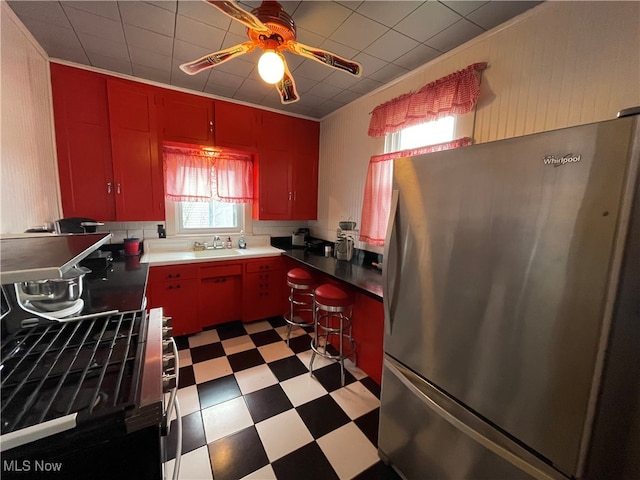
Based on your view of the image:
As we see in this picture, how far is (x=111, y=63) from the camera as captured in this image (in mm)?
2090

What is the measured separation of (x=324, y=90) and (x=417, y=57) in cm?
91

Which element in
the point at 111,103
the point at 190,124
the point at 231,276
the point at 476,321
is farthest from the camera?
the point at 231,276

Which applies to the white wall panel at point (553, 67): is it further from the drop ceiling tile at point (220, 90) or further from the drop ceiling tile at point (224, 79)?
the drop ceiling tile at point (220, 90)

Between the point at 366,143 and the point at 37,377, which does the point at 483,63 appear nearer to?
the point at 366,143

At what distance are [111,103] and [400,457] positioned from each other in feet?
10.9

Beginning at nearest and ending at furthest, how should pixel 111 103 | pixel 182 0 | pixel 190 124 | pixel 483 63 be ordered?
1. pixel 182 0
2. pixel 483 63
3. pixel 111 103
4. pixel 190 124

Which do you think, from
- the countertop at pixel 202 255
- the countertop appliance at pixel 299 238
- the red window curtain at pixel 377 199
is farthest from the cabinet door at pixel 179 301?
the red window curtain at pixel 377 199

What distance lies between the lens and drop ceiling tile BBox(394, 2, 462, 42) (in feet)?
4.64

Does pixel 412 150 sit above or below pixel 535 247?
above

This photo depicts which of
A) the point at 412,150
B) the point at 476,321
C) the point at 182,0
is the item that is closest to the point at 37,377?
the point at 476,321

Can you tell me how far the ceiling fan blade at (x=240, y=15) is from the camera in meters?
1.04

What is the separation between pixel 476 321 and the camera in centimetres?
96

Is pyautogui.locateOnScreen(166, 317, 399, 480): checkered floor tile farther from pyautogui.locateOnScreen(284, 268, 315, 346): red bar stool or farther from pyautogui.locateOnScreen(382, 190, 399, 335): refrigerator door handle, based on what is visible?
pyautogui.locateOnScreen(382, 190, 399, 335): refrigerator door handle
